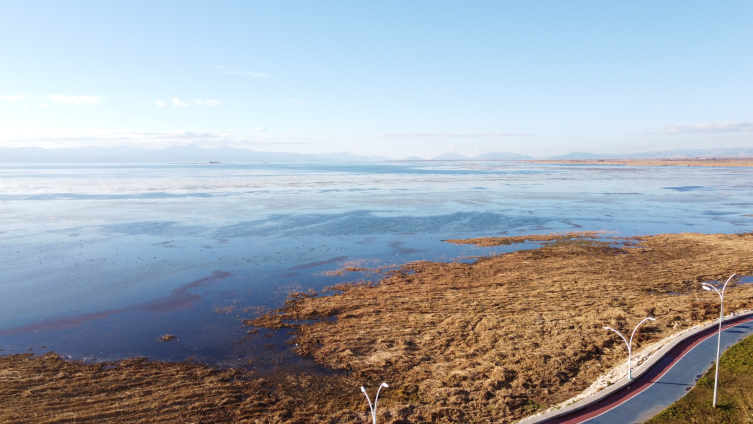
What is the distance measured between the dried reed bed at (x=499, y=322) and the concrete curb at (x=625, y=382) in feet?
2.82

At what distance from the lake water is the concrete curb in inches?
449

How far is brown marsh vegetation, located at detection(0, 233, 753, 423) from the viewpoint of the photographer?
1705cm

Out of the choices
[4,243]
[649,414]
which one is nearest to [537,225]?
[649,414]

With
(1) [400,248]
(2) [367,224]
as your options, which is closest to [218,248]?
(1) [400,248]

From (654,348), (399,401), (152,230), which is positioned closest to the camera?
(399,401)

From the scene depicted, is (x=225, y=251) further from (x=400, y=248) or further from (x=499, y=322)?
(x=499, y=322)

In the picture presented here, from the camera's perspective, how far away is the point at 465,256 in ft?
138

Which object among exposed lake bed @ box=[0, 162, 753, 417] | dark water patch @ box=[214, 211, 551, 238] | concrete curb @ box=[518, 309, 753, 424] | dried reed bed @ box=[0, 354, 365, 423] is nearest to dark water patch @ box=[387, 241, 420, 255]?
exposed lake bed @ box=[0, 162, 753, 417]

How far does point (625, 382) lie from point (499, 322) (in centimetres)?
816

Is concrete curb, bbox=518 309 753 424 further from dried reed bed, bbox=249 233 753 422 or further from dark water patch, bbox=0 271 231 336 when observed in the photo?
dark water patch, bbox=0 271 231 336

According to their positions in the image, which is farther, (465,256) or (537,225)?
(537,225)

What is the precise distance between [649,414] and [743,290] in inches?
837

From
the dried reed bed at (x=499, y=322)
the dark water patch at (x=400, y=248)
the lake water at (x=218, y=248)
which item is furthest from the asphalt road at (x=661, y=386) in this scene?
the dark water patch at (x=400, y=248)

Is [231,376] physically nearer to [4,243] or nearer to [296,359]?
[296,359]
